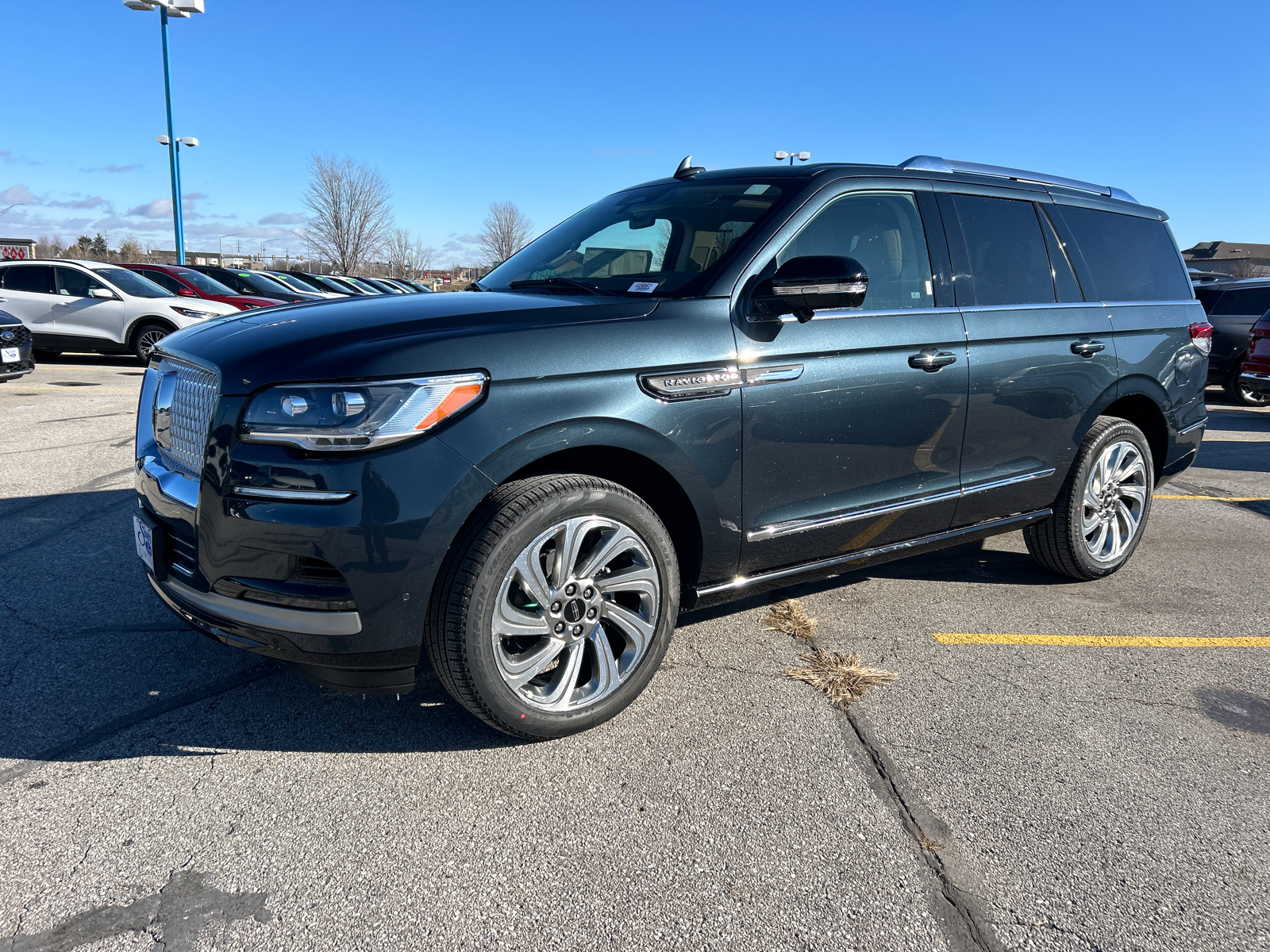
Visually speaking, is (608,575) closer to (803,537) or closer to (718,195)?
(803,537)

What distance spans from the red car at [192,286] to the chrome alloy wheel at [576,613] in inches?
533

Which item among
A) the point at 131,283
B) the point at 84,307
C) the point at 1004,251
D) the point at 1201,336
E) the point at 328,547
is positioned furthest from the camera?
the point at 131,283

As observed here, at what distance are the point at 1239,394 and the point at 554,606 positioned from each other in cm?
1491

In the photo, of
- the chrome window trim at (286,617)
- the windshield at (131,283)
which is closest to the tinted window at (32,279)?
the windshield at (131,283)

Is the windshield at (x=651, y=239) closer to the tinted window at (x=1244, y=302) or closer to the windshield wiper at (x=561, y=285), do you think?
the windshield wiper at (x=561, y=285)

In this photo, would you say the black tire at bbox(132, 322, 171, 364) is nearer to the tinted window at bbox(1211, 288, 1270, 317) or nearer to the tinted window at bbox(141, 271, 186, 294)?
the tinted window at bbox(141, 271, 186, 294)

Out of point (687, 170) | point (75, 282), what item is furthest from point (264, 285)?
point (687, 170)

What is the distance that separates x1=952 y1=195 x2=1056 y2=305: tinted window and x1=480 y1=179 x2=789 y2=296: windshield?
1.07 metres

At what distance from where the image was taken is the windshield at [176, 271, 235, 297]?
51.3ft

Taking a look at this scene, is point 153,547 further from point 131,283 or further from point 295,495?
point 131,283

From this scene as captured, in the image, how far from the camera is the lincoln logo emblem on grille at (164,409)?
3.14m

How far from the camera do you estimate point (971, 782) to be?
2.87 metres

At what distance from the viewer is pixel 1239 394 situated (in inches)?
562

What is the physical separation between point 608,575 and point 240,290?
1659cm
